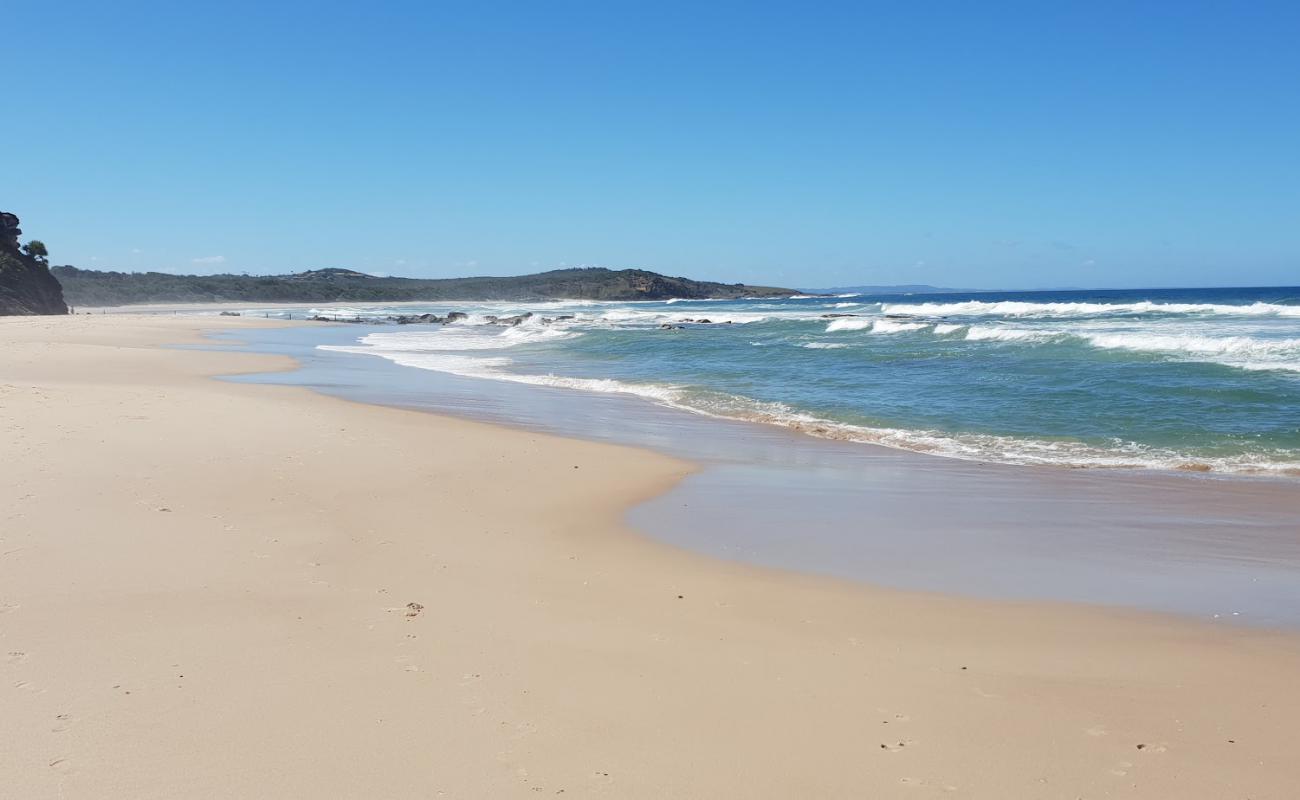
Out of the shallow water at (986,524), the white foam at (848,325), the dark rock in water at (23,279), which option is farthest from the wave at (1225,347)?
the dark rock in water at (23,279)

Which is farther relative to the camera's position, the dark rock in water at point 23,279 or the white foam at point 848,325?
the dark rock in water at point 23,279

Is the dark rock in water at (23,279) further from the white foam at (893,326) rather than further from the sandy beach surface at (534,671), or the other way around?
the sandy beach surface at (534,671)

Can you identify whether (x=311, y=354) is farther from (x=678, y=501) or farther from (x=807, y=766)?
(x=807, y=766)

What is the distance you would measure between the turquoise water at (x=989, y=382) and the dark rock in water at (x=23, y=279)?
92.3ft

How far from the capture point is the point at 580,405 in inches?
608

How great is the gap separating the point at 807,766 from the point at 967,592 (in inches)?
105

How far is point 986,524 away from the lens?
743cm

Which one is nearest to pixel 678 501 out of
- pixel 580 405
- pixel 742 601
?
pixel 742 601

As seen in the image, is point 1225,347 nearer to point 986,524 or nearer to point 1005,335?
point 1005,335

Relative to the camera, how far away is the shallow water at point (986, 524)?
5.80 meters

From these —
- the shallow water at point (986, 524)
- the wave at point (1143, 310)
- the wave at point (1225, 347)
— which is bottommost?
the shallow water at point (986, 524)

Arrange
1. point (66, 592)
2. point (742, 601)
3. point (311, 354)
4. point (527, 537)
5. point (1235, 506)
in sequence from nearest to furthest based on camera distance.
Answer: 1. point (66, 592)
2. point (742, 601)
3. point (527, 537)
4. point (1235, 506)
5. point (311, 354)

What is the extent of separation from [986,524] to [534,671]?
4.76 m

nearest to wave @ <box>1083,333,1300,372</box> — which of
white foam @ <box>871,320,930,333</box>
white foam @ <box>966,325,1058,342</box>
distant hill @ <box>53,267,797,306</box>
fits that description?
white foam @ <box>966,325,1058,342</box>
